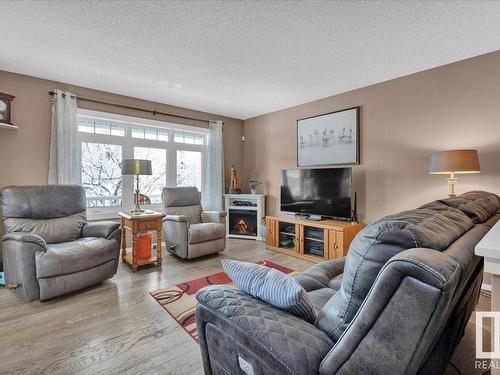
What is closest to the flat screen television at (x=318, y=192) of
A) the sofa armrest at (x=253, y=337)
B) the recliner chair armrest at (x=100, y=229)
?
the recliner chair armrest at (x=100, y=229)

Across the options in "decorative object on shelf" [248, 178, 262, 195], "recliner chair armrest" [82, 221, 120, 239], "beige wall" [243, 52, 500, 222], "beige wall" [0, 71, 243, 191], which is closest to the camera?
"beige wall" [243, 52, 500, 222]

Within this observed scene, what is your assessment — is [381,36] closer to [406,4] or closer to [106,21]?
[406,4]

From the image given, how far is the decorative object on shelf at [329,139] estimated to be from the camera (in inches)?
148

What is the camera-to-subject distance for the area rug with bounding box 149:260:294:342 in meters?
2.04

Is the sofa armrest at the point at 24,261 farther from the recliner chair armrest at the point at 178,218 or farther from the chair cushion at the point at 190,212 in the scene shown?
the chair cushion at the point at 190,212

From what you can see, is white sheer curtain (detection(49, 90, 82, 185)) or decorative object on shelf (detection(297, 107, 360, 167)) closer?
white sheer curtain (detection(49, 90, 82, 185))

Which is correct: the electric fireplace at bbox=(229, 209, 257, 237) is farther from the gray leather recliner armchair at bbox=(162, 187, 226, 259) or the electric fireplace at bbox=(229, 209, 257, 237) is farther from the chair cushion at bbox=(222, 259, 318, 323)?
the chair cushion at bbox=(222, 259, 318, 323)

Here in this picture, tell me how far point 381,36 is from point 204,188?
354 cm

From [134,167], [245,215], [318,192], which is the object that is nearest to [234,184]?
[245,215]

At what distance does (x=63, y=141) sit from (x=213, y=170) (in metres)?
2.31

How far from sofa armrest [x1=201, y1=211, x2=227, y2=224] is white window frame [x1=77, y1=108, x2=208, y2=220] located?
833 millimetres

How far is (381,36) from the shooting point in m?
2.36

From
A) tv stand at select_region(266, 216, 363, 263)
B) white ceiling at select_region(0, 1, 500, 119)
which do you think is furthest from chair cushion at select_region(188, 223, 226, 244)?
white ceiling at select_region(0, 1, 500, 119)

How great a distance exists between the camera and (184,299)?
2.42 meters
